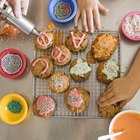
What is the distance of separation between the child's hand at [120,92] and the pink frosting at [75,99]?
6cm

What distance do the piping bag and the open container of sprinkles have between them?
8 cm

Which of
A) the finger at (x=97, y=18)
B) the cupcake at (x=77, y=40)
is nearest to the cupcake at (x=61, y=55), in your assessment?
the cupcake at (x=77, y=40)

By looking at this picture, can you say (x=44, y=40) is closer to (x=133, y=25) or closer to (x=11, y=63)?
(x=11, y=63)

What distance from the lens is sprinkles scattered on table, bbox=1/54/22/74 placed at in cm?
109

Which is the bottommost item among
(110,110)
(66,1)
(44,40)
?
(110,110)

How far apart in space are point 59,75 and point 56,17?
187mm

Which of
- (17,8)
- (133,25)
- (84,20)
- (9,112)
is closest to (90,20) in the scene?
(84,20)

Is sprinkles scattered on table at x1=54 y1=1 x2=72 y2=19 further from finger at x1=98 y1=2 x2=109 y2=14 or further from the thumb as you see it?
the thumb

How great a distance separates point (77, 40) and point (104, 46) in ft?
0.27

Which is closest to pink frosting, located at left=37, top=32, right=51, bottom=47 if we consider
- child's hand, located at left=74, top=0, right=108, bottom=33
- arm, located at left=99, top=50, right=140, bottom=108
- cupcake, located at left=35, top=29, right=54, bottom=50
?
cupcake, located at left=35, top=29, right=54, bottom=50

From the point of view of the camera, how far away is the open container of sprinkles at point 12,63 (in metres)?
1.08

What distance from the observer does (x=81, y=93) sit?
3.41 feet

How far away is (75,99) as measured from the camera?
1.03m

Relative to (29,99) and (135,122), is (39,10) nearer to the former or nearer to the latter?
(29,99)
